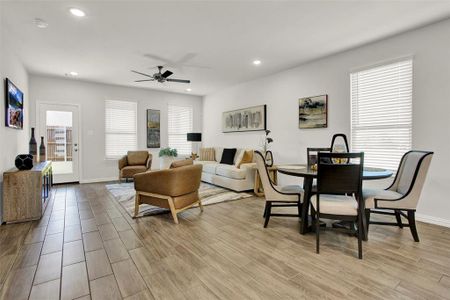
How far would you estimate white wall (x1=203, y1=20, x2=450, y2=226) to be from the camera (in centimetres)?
310

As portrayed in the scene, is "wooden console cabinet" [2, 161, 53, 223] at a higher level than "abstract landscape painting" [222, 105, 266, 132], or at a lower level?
lower

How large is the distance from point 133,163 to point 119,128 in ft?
4.00

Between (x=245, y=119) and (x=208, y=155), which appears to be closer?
(x=245, y=119)

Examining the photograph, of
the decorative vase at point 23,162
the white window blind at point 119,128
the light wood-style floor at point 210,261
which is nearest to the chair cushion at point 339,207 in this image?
the light wood-style floor at point 210,261

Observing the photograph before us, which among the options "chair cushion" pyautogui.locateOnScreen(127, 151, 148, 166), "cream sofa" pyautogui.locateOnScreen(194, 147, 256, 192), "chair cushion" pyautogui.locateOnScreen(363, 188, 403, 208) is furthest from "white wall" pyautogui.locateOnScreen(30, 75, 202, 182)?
"chair cushion" pyautogui.locateOnScreen(363, 188, 403, 208)

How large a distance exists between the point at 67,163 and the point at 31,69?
232 centimetres

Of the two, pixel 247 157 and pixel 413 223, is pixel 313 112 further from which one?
pixel 413 223

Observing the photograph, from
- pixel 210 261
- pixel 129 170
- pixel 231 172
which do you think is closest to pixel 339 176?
pixel 210 261

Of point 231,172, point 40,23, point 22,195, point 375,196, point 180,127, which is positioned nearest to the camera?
point 375,196

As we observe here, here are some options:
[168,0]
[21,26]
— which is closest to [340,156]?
[168,0]

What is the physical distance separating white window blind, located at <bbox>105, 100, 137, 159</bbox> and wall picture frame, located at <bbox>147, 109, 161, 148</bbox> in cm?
40

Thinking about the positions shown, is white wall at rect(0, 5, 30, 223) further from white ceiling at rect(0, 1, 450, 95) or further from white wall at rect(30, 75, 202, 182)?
white wall at rect(30, 75, 202, 182)

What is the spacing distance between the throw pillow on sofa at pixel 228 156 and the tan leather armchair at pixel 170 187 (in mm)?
2605

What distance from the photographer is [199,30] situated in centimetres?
332
